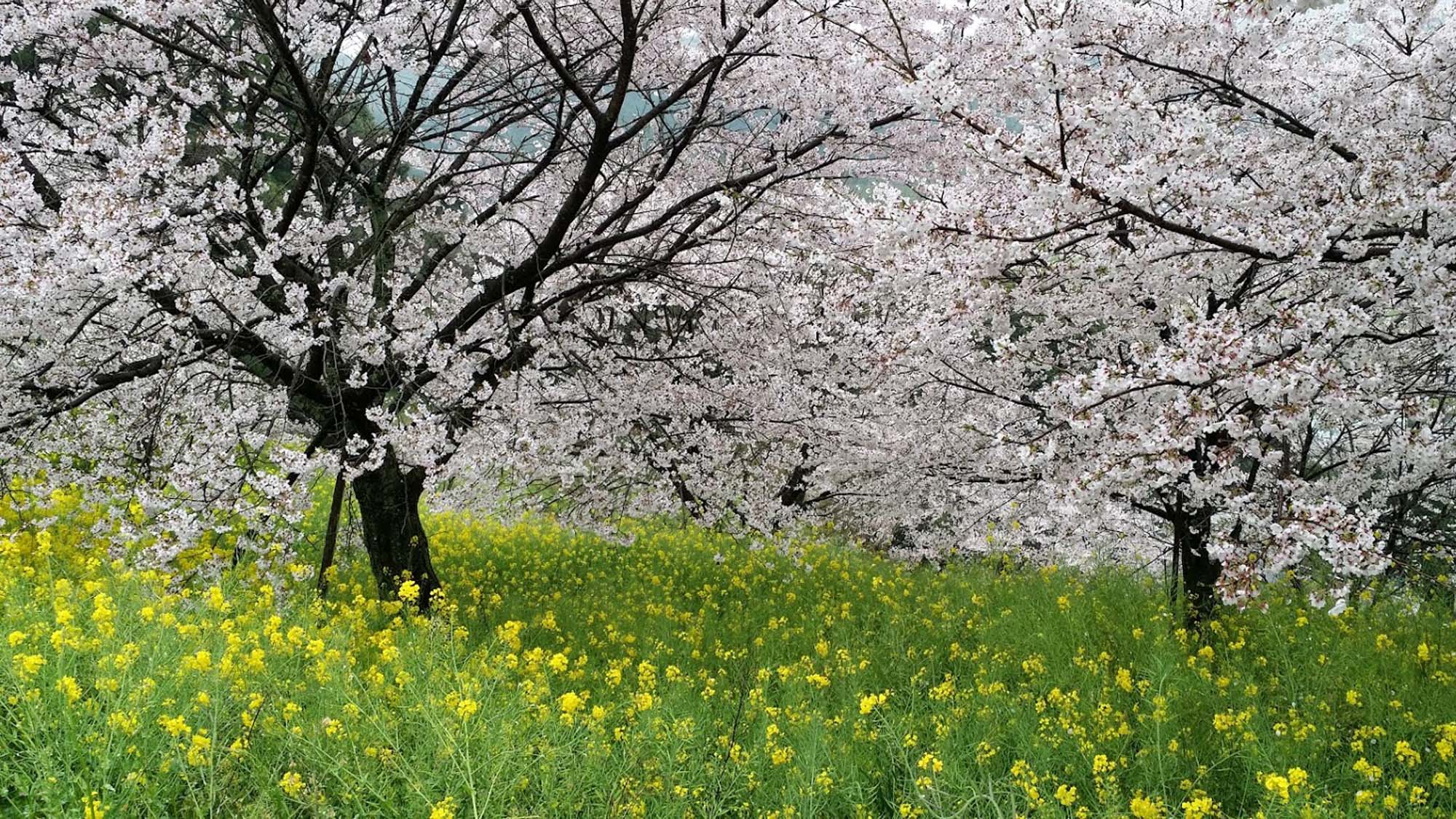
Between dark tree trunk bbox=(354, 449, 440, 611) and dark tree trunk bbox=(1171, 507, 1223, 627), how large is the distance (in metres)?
5.75

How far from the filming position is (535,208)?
8.98 m

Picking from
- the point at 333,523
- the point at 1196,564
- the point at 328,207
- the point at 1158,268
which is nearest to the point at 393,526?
the point at 333,523

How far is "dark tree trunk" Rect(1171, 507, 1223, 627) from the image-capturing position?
6.55 m

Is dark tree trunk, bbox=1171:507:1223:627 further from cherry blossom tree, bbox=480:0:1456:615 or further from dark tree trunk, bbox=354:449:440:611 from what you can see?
dark tree trunk, bbox=354:449:440:611

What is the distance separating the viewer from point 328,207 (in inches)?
261

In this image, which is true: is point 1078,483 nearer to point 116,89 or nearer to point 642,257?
point 642,257

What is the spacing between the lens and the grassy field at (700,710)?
3625 millimetres

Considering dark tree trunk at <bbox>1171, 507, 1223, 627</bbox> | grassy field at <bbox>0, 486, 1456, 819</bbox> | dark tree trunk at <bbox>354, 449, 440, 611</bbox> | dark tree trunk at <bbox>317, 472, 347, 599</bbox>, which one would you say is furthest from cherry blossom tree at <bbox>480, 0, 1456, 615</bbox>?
dark tree trunk at <bbox>317, 472, 347, 599</bbox>

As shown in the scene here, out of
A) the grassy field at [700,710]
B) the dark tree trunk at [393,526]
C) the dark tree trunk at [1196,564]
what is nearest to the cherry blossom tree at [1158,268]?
the dark tree trunk at [1196,564]

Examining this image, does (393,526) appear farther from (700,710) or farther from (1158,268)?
(1158,268)

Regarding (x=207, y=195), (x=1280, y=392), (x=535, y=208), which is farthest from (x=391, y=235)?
(x=1280, y=392)

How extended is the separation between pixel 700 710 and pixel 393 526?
367 cm

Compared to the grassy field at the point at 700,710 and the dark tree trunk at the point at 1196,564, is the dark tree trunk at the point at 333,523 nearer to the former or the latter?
the grassy field at the point at 700,710

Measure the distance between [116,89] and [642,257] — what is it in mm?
3697
